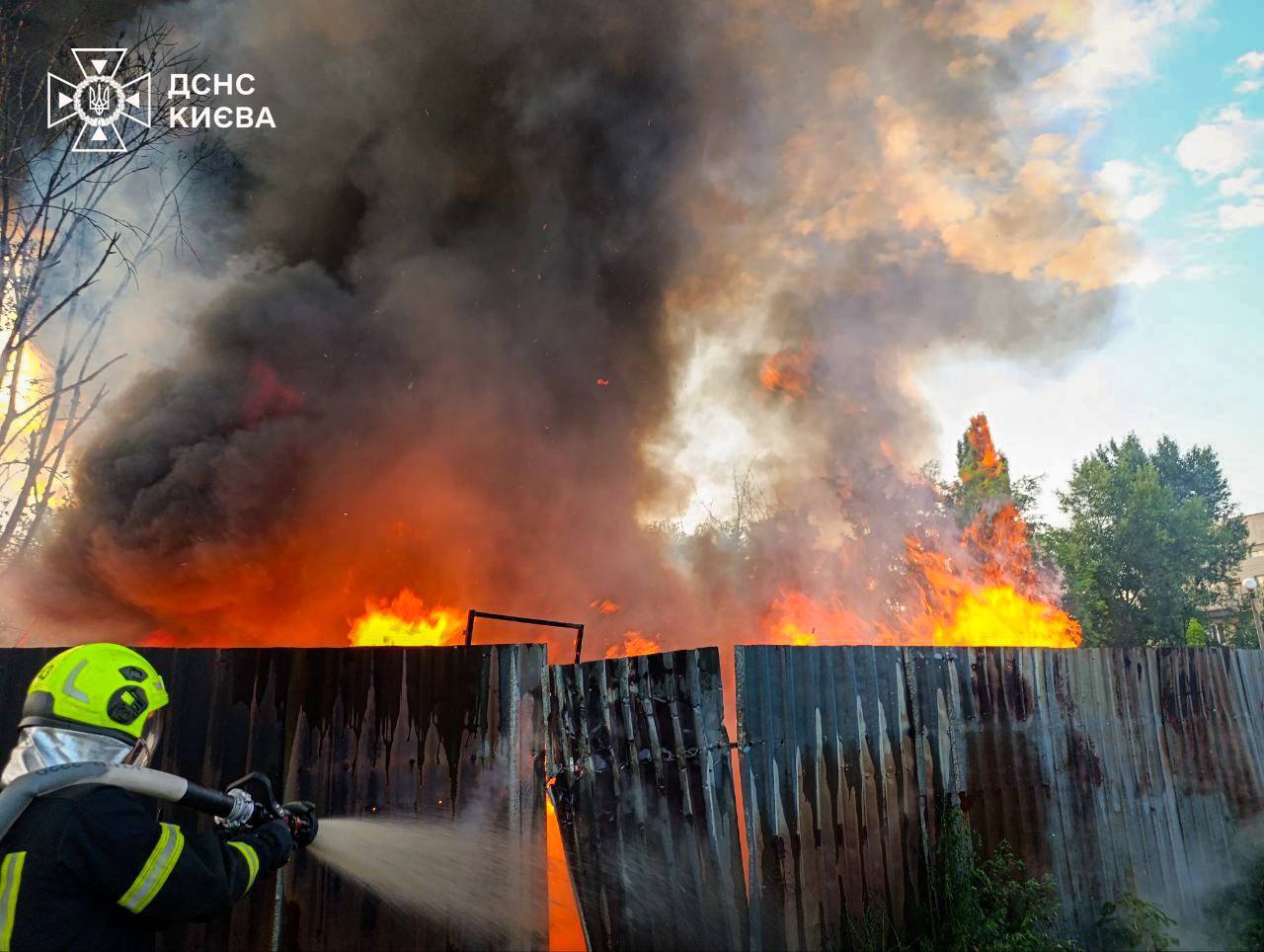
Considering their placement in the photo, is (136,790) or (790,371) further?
(790,371)

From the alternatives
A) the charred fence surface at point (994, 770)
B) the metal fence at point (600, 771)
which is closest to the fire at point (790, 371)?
the charred fence surface at point (994, 770)

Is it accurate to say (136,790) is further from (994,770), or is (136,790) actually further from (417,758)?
(994,770)

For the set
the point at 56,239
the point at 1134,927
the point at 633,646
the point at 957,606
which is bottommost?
the point at 1134,927

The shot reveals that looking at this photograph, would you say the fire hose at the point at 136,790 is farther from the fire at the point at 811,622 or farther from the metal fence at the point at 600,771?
the fire at the point at 811,622

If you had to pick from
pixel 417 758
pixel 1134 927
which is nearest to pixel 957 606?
pixel 1134 927

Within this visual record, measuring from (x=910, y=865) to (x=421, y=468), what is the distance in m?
12.6

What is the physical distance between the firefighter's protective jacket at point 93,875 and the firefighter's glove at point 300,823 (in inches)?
26.2

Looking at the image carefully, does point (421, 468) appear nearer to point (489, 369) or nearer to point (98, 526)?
point (489, 369)

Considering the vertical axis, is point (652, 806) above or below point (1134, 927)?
above

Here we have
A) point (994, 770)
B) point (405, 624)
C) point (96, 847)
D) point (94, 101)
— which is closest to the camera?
point (96, 847)

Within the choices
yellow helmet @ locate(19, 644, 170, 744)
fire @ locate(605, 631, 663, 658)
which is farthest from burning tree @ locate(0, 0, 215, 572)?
fire @ locate(605, 631, 663, 658)

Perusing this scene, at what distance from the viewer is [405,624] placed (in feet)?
43.4

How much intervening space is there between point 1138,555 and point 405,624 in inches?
1449

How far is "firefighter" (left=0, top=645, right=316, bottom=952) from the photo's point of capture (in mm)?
2268
